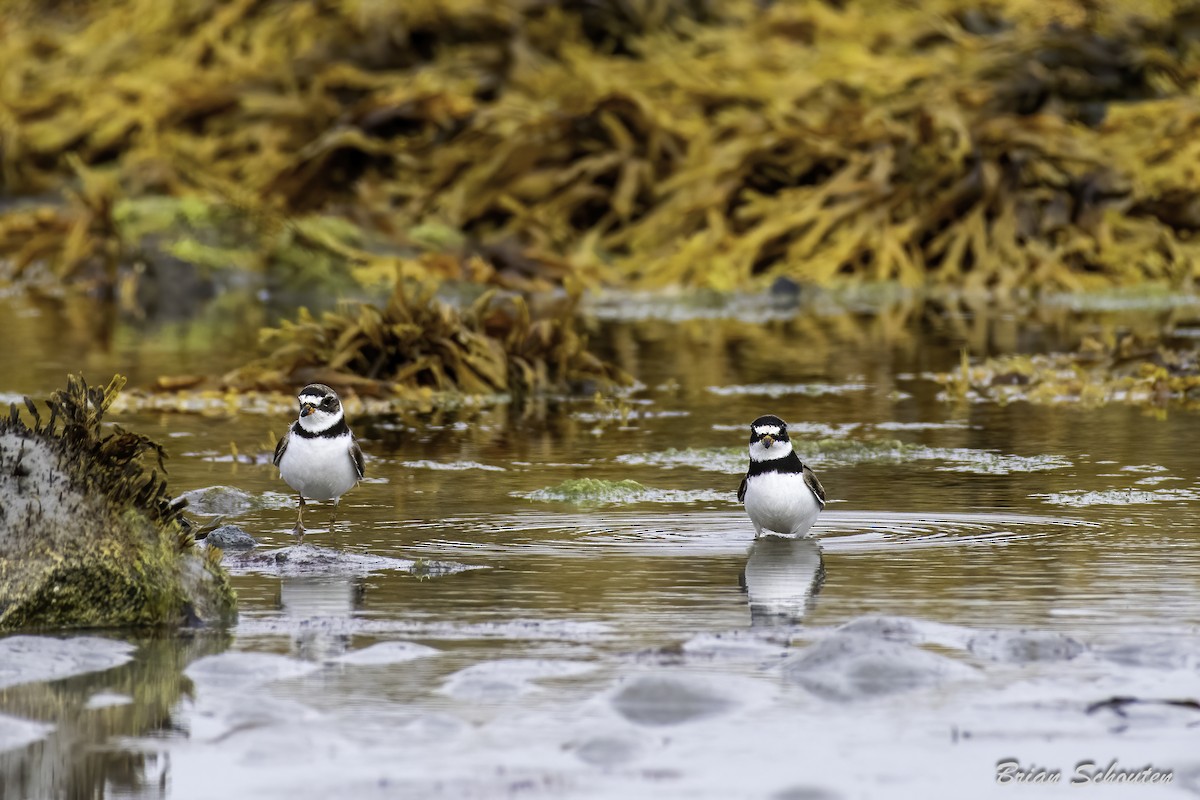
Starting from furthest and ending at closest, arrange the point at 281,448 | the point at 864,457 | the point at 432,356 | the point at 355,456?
the point at 432,356 < the point at 864,457 < the point at 281,448 < the point at 355,456

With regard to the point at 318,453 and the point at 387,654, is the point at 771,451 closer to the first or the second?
the point at 318,453

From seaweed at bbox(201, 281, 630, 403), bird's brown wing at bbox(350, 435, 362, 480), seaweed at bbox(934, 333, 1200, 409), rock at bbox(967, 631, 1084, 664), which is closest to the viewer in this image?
rock at bbox(967, 631, 1084, 664)

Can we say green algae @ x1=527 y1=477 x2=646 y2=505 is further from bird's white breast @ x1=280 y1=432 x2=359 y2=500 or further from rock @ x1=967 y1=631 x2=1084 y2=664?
rock @ x1=967 y1=631 x2=1084 y2=664

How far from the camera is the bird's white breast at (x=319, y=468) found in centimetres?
667

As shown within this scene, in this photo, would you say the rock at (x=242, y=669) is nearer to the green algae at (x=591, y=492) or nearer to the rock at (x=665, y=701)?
the rock at (x=665, y=701)

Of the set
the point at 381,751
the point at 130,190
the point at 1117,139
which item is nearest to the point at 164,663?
the point at 381,751

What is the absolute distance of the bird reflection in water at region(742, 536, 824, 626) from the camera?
17.5ft

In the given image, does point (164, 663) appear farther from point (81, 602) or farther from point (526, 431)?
point (526, 431)

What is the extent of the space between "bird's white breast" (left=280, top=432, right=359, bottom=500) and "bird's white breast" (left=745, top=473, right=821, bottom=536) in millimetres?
1245

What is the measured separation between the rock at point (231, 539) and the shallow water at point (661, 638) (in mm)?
146

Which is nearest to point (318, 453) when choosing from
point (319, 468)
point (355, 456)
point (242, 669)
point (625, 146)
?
point (319, 468)

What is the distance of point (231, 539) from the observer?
639 cm

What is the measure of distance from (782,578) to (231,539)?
1647mm
